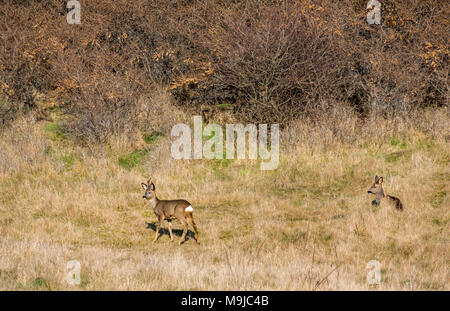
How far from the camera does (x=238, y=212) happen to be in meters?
12.1

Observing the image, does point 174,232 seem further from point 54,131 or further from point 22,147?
point 54,131

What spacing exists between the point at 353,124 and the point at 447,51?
4055mm

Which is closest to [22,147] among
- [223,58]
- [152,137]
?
[152,137]

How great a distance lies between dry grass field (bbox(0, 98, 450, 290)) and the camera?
313 inches

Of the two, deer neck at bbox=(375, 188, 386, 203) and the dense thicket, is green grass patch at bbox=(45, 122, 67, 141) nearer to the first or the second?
the dense thicket

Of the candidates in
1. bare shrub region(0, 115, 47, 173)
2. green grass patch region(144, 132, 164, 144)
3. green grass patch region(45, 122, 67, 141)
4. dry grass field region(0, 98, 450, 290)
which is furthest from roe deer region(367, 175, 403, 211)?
green grass patch region(45, 122, 67, 141)

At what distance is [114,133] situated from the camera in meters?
15.8

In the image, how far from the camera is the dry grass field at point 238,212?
7953 millimetres

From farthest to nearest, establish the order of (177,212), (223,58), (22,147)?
(223,58)
(22,147)
(177,212)

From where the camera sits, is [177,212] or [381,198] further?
[381,198]

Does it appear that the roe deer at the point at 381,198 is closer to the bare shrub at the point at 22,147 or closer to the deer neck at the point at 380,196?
the deer neck at the point at 380,196
